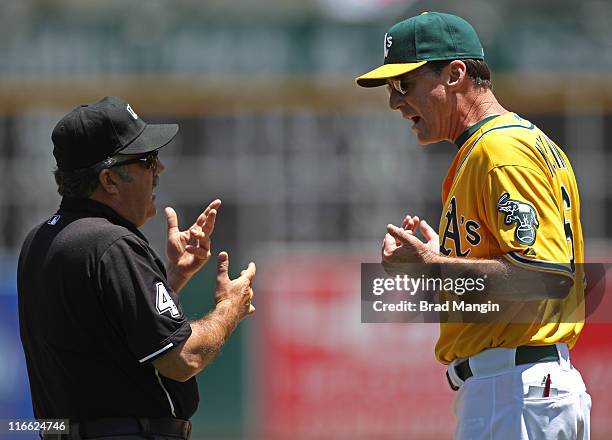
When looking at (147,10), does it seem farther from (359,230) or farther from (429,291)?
(429,291)

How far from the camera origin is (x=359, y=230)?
1242 centimetres

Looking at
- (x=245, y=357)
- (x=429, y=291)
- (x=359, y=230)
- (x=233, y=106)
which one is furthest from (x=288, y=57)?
(x=429, y=291)

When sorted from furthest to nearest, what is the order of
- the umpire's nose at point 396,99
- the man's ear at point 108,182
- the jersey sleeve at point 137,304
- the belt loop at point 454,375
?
the umpire's nose at point 396,99 < the belt loop at point 454,375 < the man's ear at point 108,182 < the jersey sleeve at point 137,304

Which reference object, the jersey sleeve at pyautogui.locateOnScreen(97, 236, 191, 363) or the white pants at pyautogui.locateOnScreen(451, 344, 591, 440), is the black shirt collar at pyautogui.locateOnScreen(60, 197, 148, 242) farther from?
the white pants at pyautogui.locateOnScreen(451, 344, 591, 440)

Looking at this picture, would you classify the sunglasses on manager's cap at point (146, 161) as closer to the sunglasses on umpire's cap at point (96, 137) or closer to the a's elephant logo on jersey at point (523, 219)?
the sunglasses on umpire's cap at point (96, 137)

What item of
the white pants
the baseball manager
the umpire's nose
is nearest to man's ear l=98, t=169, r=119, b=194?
the baseball manager

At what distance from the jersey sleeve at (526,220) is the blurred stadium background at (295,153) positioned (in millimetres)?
6574

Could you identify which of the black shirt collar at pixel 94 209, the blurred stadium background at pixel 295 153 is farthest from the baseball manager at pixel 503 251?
the blurred stadium background at pixel 295 153

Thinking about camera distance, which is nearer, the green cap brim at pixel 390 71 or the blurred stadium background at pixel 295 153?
the green cap brim at pixel 390 71

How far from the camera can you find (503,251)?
358 centimetres

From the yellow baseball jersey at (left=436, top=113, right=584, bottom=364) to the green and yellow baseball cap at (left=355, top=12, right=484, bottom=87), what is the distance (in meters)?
0.27

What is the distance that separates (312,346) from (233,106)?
3.66 meters

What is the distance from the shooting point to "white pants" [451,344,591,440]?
3615 mm

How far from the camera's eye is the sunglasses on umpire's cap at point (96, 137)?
12.2ft
